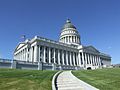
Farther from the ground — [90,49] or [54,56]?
[90,49]

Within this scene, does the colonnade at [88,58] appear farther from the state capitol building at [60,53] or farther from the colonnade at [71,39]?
the colonnade at [71,39]

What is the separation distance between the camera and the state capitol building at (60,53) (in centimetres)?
8431

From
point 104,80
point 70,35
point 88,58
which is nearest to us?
point 104,80

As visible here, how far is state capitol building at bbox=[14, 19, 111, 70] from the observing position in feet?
277

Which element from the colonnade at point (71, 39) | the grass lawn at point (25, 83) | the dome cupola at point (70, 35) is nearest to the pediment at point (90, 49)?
the dome cupola at point (70, 35)

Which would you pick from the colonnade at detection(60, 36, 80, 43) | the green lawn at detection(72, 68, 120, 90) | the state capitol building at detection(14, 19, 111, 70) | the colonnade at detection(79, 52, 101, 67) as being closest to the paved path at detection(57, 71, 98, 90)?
the green lawn at detection(72, 68, 120, 90)

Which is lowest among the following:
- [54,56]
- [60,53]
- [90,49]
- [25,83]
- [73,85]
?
[73,85]

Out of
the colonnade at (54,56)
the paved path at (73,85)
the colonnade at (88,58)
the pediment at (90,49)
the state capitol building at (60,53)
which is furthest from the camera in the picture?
the pediment at (90,49)

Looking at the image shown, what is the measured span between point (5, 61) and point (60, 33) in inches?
3591

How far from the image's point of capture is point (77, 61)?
110 m

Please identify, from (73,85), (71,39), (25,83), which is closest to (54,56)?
(71,39)

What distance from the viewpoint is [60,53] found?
326 feet

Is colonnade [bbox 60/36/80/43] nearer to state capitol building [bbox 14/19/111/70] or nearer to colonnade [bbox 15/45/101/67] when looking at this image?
state capitol building [bbox 14/19/111/70]

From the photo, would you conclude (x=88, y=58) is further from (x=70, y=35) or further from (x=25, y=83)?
(x=25, y=83)
